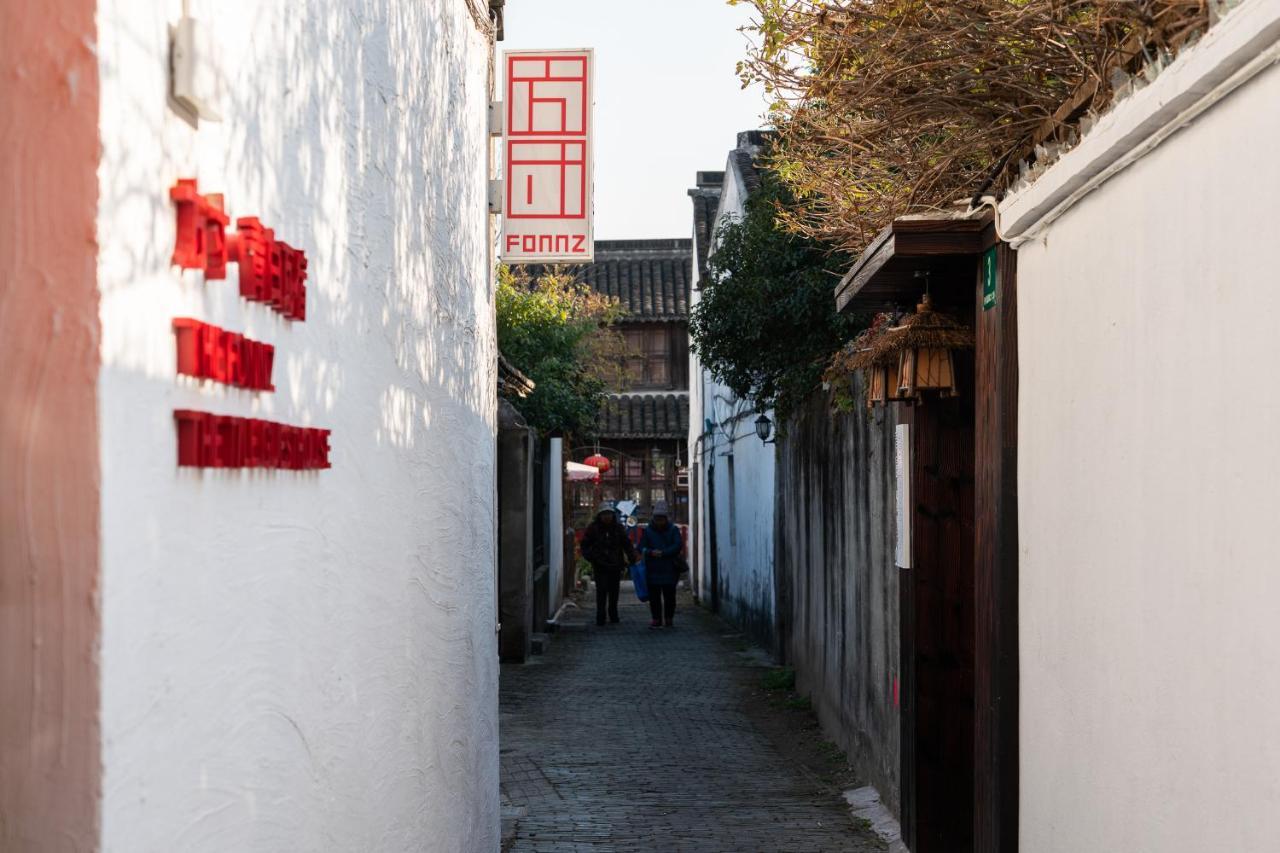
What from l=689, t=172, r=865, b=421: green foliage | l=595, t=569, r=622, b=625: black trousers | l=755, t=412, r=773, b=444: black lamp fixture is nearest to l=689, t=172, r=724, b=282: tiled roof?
l=595, t=569, r=622, b=625: black trousers

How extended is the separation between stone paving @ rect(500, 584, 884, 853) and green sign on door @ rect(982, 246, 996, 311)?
11.1 feet

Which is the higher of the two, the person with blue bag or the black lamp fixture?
the black lamp fixture

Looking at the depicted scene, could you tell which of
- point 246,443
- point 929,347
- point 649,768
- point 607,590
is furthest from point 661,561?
point 246,443

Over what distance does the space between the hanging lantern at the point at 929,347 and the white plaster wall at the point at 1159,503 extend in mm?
1349

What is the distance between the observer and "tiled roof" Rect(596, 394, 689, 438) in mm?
39500

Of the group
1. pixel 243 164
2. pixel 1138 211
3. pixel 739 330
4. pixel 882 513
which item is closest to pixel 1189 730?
pixel 1138 211

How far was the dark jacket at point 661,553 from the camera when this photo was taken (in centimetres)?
2100

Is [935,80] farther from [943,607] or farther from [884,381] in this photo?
[943,607]

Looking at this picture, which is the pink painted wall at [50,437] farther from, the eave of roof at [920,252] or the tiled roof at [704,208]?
the tiled roof at [704,208]

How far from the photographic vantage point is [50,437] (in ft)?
7.41

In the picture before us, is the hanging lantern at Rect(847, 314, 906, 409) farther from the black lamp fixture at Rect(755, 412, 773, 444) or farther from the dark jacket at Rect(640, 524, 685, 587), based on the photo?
the dark jacket at Rect(640, 524, 685, 587)

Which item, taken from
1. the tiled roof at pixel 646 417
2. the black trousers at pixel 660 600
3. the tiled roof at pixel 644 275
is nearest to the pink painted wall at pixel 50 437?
the black trousers at pixel 660 600

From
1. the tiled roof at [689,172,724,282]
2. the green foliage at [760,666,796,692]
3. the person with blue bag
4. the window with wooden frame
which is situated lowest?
the green foliage at [760,666,796,692]

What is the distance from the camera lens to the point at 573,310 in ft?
89.4
